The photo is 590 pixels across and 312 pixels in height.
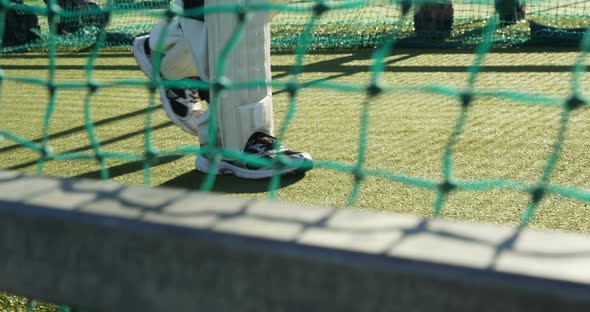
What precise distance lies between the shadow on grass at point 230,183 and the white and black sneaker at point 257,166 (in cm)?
2

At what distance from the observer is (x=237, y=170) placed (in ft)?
8.85

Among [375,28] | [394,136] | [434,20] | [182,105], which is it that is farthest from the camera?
[375,28]

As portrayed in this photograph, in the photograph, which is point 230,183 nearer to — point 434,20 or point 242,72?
point 242,72

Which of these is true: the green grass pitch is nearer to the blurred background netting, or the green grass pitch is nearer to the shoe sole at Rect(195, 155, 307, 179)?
the shoe sole at Rect(195, 155, 307, 179)

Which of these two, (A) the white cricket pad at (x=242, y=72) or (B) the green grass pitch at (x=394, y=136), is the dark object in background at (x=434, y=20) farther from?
(A) the white cricket pad at (x=242, y=72)

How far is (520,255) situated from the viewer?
73cm

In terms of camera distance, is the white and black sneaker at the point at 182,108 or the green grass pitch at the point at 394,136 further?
the white and black sneaker at the point at 182,108

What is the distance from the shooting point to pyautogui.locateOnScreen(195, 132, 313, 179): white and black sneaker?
102 inches

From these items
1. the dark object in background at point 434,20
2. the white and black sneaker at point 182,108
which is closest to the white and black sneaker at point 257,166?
the white and black sneaker at point 182,108

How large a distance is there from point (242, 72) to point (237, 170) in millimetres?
356

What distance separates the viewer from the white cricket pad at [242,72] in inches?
97.6

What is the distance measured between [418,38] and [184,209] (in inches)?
215

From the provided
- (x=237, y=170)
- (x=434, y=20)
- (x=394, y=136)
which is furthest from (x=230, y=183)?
(x=434, y=20)

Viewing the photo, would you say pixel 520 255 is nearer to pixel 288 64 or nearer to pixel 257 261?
pixel 257 261
